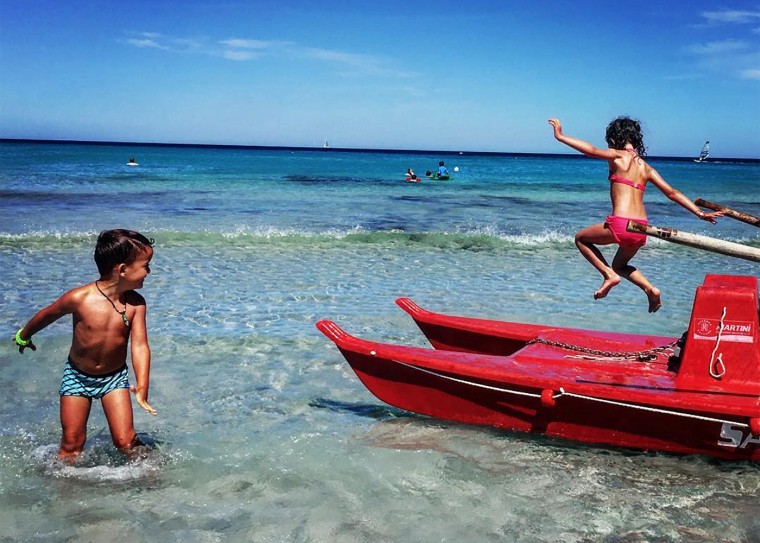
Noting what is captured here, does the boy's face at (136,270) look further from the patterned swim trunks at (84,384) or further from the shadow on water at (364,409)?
the shadow on water at (364,409)

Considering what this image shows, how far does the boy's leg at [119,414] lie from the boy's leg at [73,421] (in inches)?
4.6

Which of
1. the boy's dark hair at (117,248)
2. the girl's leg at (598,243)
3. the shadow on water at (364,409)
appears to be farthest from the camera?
the girl's leg at (598,243)

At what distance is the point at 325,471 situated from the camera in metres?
4.93

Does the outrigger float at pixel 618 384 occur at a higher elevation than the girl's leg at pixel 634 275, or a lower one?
lower

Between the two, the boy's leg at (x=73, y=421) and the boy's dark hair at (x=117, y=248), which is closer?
the boy's dark hair at (x=117, y=248)

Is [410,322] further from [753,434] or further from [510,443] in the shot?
[753,434]

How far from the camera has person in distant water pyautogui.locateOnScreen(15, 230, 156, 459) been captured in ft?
13.8

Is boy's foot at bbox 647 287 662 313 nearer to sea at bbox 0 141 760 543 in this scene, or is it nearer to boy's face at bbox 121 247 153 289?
sea at bbox 0 141 760 543

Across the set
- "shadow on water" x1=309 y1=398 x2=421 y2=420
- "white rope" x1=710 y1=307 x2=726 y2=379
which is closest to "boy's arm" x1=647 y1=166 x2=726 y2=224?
"white rope" x1=710 y1=307 x2=726 y2=379

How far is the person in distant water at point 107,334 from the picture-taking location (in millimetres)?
4191

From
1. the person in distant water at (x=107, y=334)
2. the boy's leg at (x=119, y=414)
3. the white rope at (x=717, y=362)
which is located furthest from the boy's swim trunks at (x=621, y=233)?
the boy's leg at (x=119, y=414)

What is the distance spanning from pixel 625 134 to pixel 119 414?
15.1ft

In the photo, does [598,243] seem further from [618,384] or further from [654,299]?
[618,384]

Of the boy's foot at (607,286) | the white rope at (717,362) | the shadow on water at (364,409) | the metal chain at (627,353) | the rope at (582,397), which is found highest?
the boy's foot at (607,286)
